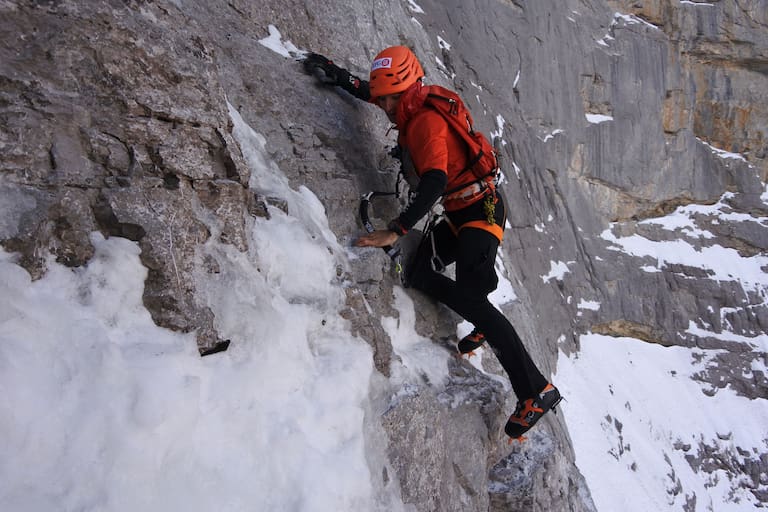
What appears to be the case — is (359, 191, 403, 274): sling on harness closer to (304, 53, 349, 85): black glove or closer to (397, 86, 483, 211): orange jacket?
(397, 86, 483, 211): orange jacket

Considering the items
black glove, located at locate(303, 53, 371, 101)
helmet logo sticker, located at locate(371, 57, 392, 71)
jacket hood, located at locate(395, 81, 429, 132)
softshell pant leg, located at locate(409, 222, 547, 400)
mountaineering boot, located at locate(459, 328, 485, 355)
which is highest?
helmet logo sticker, located at locate(371, 57, 392, 71)

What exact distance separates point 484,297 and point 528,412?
0.93m

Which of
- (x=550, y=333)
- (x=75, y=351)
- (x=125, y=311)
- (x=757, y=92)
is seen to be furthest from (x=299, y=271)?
(x=757, y=92)

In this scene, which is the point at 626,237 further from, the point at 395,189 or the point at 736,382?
the point at 395,189

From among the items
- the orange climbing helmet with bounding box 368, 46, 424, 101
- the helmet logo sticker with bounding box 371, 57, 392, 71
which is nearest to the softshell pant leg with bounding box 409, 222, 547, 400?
the orange climbing helmet with bounding box 368, 46, 424, 101

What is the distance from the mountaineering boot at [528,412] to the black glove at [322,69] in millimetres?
3157

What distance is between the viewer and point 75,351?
1807 millimetres

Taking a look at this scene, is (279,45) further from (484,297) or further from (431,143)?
(484,297)

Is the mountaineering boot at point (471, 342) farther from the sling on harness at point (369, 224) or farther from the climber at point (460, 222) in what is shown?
the sling on harness at point (369, 224)

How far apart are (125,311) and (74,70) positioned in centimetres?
114

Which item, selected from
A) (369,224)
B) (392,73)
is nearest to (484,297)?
(369,224)

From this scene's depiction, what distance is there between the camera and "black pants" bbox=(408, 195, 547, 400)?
391cm

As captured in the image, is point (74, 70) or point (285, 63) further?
point (285, 63)

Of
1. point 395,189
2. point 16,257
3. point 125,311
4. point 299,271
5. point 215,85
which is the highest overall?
point 215,85
